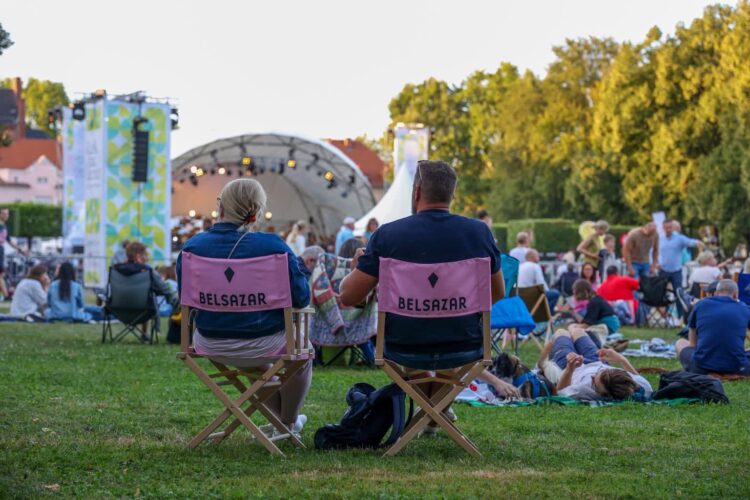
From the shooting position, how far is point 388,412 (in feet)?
19.8

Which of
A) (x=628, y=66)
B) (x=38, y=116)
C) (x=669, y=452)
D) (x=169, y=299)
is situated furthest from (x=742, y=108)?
(x=38, y=116)

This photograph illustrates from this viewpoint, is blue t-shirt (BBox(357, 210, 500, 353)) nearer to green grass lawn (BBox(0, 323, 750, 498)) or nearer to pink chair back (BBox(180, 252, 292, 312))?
pink chair back (BBox(180, 252, 292, 312))

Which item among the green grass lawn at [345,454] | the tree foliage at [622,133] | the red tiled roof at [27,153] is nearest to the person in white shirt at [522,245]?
the green grass lawn at [345,454]

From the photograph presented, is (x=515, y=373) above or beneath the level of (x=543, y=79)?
beneath

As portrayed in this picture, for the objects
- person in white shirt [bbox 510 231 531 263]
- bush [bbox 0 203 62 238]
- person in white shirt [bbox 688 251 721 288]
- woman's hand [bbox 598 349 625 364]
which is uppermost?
person in white shirt [bbox 510 231 531 263]

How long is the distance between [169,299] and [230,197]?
8.34 meters

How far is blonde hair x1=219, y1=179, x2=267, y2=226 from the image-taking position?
19.4ft

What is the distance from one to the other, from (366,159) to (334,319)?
79.5 meters

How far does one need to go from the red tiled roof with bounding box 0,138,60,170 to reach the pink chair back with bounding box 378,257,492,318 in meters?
119

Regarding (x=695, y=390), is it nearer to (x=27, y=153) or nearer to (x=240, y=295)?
(x=240, y=295)

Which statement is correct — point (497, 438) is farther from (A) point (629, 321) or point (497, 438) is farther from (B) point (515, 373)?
(A) point (629, 321)

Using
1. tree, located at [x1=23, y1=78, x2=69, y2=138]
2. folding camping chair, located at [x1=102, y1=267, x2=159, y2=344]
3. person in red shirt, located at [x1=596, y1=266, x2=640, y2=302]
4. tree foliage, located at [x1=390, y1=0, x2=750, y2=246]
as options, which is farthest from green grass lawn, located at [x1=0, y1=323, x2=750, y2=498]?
tree, located at [x1=23, y1=78, x2=69, y2=138]

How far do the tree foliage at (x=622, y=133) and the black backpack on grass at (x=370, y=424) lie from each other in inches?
1145

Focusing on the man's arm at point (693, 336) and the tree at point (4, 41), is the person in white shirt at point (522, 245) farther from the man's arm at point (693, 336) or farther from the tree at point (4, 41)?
the tree at point (4, 41)
